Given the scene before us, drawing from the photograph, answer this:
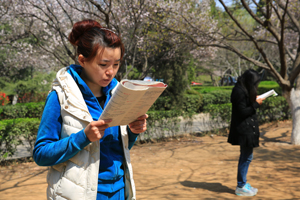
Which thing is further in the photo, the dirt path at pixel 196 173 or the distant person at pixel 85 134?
the dirt path at pixel 196 173

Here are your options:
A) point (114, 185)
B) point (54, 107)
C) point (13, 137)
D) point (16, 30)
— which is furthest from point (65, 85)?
point (16, 30)

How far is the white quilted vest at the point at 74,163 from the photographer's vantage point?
1.40m

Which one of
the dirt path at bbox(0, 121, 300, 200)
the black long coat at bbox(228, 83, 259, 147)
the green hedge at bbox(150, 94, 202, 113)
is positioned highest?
the black long coat at bbox(228, 83, 259, 147)

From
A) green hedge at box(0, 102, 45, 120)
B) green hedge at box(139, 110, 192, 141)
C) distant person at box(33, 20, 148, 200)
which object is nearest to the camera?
distant person at box(33, 20, 148, 200)

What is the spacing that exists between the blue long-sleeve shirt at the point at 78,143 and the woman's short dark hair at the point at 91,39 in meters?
0.15

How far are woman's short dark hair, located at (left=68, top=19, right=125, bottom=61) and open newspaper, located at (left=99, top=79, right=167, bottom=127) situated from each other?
0.31 m

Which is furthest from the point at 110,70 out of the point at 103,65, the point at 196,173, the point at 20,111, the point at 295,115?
the point at 20,111

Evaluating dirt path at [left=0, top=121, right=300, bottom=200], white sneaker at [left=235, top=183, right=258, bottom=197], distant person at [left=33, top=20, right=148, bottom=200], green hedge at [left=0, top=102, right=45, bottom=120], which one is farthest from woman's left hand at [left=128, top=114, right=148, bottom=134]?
green hedge at [left=0, top=102, right=45, bottom=120]

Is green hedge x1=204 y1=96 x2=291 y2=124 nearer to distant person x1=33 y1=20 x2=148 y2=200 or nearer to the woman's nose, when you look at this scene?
distant person x1=33 y1=20 x2=148 y2=200

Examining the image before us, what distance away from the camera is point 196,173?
5867mm

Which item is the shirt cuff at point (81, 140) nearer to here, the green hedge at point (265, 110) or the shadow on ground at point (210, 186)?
the shadow on ground at point (210, 186)

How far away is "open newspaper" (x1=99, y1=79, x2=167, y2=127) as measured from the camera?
1271 mm

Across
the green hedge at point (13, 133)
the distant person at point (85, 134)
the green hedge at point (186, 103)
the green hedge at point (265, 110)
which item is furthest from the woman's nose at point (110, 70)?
the green hedge at point (186, 103)

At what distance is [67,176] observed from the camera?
1402mm
